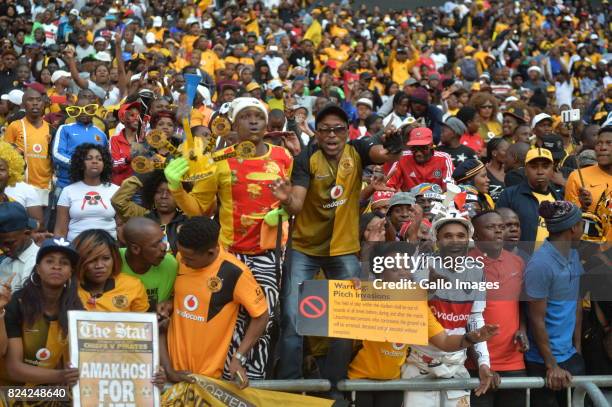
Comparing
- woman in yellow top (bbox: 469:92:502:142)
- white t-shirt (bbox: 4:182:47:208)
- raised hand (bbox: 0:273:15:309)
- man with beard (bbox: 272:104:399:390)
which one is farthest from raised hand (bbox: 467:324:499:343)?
woman in yellow top (bbox: 469:92:502:142)

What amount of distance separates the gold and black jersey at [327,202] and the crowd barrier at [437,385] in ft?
3.29

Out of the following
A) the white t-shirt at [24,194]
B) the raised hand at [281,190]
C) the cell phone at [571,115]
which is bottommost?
the raised hand at [281,190]

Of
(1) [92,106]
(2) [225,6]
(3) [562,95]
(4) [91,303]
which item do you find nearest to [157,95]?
(1) [92,106]

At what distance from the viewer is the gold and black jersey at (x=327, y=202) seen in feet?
21.3

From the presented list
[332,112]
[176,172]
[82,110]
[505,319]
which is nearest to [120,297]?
[176,172]

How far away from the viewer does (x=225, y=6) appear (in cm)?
2498

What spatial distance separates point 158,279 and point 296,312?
0.98m

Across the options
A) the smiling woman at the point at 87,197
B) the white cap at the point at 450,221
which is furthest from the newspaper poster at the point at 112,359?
the smiling woman at the point at 87,197

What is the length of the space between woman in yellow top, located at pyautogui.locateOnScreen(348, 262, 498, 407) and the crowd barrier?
0.35 ft

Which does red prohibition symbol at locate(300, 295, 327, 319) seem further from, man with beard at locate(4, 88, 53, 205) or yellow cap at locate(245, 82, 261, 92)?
yellow cap at locate(245, 82, 261, 92)

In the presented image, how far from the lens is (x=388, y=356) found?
238 inches

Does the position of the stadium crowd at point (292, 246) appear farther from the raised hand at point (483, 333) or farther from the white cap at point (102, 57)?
the white cap at point (102, 57)

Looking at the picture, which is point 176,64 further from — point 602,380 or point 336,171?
point 602,380

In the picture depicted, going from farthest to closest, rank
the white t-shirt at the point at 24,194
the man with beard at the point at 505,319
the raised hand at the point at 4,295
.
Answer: the white t-shirt at the point at 24,194 → the man with beard at the point at 505,319 → the raised hand at the point at 4,295
